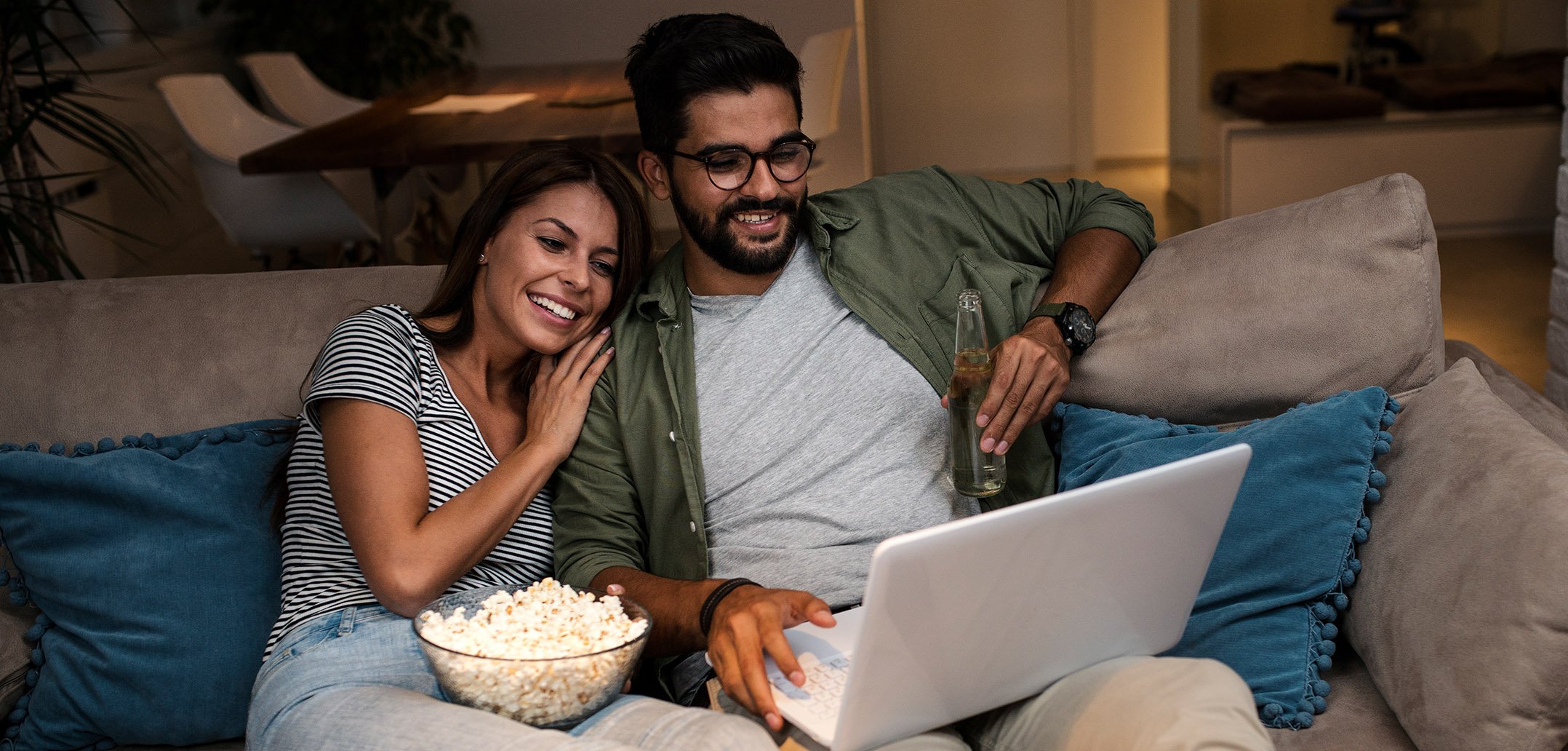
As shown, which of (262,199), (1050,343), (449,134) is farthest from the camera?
(262,199)

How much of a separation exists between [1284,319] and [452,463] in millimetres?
1010

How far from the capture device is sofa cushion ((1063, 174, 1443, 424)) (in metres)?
1.50

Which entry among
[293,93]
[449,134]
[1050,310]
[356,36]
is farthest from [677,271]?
[356,36]

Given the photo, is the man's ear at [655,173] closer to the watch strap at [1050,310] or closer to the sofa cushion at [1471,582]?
the watch strap at [1050,310]

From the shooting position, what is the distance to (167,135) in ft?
16.1

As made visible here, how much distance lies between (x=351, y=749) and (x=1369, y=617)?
103cm

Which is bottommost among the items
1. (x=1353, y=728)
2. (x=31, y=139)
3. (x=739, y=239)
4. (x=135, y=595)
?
(x=1353, y=728)

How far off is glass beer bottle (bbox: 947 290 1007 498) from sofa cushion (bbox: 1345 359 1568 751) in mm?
411

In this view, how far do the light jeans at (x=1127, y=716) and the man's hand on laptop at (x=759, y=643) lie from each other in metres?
0.04

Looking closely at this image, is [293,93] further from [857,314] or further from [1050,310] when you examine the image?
[1050,310]

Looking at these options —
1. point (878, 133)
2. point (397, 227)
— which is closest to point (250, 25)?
point (397, 227)

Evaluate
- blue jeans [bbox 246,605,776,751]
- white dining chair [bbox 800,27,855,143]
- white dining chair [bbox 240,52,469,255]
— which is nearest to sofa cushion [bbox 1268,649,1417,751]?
blue jeans [bbox 246,605,776,751]

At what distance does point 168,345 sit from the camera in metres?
1.74

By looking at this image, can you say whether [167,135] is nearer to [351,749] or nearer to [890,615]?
[351,749]
